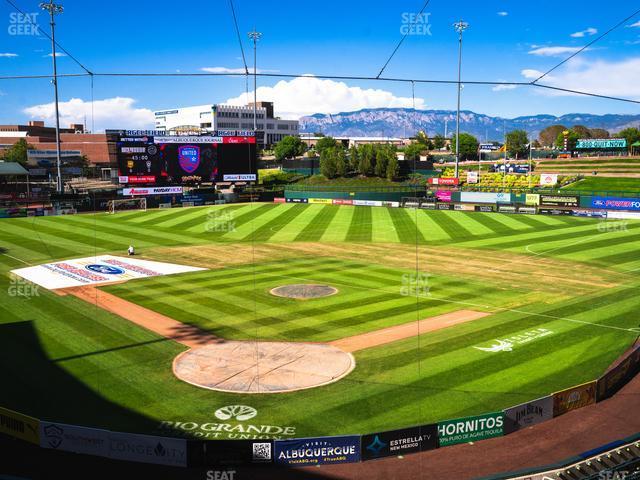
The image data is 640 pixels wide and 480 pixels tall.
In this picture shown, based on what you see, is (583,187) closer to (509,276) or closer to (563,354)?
(509,276)

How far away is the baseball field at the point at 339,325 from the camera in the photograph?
1966cm

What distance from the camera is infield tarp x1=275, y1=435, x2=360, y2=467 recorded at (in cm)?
1559

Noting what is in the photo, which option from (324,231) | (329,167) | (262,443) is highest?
(329,167)

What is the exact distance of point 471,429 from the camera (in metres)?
17.1

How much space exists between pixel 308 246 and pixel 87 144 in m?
112

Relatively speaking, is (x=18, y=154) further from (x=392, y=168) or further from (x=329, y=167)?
(x=392, y=168)

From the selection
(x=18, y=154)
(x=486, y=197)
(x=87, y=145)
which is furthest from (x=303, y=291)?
(x=87, y=145)

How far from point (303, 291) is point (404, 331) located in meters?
9.79

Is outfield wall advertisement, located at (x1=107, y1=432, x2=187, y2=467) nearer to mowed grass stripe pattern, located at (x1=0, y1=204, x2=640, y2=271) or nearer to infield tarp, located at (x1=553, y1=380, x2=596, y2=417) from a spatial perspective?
infield tarp, located at (x1=553, y1=380, x2=596, y2=417)

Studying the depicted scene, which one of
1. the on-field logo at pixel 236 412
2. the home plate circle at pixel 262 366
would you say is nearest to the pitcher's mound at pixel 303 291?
the home plate circle at pixel 262 366

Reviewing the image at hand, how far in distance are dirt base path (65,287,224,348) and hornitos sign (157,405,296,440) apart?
741cm

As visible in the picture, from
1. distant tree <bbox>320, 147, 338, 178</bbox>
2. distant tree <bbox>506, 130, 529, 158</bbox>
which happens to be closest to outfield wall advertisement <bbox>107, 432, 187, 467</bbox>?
distant tree <bbox>320, 147, 338, 178</bbox>

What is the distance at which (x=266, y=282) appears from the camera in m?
38.6

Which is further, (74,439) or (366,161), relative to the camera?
(366,161)
